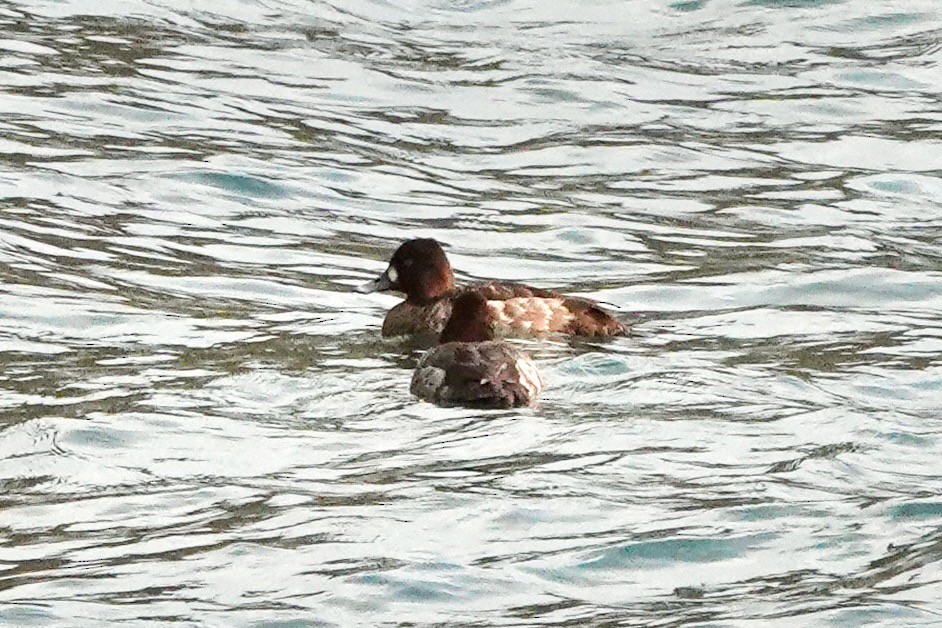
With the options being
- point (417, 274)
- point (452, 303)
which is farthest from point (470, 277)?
point (452, 303)

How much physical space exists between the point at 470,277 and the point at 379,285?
967mm

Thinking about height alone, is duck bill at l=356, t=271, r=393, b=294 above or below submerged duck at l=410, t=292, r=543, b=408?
below

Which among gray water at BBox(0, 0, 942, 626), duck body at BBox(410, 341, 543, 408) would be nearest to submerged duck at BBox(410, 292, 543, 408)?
duck body at BBox(410, 341, 543, 408)

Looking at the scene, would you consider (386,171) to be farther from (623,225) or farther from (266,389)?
(266,389)

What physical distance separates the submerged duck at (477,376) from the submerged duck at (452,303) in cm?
77

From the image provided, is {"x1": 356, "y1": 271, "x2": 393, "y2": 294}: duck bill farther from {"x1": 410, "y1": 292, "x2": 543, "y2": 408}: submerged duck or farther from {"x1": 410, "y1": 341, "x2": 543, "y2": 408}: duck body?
{"x1": 410, "y1": 341, "x2": 543, "y2": 408}: duck body

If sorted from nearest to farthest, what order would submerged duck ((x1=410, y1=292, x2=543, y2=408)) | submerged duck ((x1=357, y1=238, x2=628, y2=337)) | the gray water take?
the gray water
submerged duck ((x1=410, y1=292, x2=543, y2=408))
submerged duck ((x1=357, y1=238, x2=628, y2=337))

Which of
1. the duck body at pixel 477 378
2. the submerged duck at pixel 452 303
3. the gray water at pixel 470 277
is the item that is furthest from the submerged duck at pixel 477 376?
the submerged duck at pixel 452 303

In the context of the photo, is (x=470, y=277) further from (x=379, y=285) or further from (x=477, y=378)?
(x=477, y=378)

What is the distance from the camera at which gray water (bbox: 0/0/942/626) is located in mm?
7438

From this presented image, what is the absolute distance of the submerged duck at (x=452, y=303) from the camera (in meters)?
11.2

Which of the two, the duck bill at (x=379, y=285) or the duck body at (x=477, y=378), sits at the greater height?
the duck body at (x=477, y=378)

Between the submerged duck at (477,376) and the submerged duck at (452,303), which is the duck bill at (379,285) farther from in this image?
the submerged duck at (477,376)

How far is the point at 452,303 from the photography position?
38.2ft
